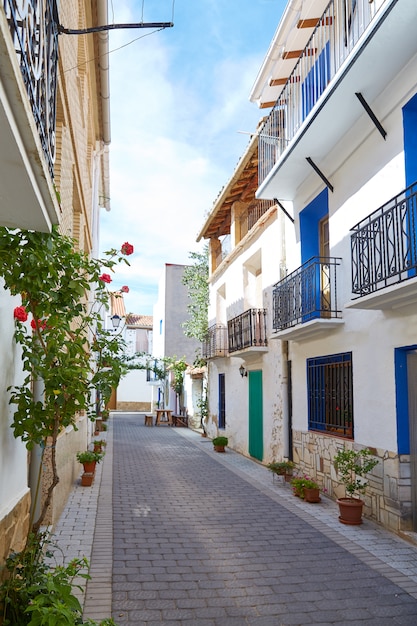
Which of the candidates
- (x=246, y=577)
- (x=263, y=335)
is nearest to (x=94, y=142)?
(x=263, y=335)

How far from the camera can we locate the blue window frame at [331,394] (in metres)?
8.46

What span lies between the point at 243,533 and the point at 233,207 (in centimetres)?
1126

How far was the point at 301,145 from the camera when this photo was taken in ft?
28.9

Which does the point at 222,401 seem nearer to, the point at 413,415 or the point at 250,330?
the point at 250,330

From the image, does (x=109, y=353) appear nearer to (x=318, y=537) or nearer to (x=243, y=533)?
(x=243, y=533)

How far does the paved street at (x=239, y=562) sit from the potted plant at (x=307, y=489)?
0.13 metres

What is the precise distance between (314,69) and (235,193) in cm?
679

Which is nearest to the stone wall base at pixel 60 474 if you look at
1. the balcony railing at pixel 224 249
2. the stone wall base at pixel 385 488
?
the stone wall base at pixel 385 488

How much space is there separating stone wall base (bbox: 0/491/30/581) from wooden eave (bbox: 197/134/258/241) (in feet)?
31.1

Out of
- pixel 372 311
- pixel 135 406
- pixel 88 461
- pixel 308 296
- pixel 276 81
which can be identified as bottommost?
pixel 135 406

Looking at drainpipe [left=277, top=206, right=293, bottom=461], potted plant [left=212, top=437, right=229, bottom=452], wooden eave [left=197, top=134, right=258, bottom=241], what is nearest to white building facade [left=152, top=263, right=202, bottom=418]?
wooden eave [left=197, top=134, right=258, bottom=241]

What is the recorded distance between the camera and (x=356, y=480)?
757cm

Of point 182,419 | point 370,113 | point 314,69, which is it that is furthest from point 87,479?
point 182,419

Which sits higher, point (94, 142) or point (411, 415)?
point (94, 142)
